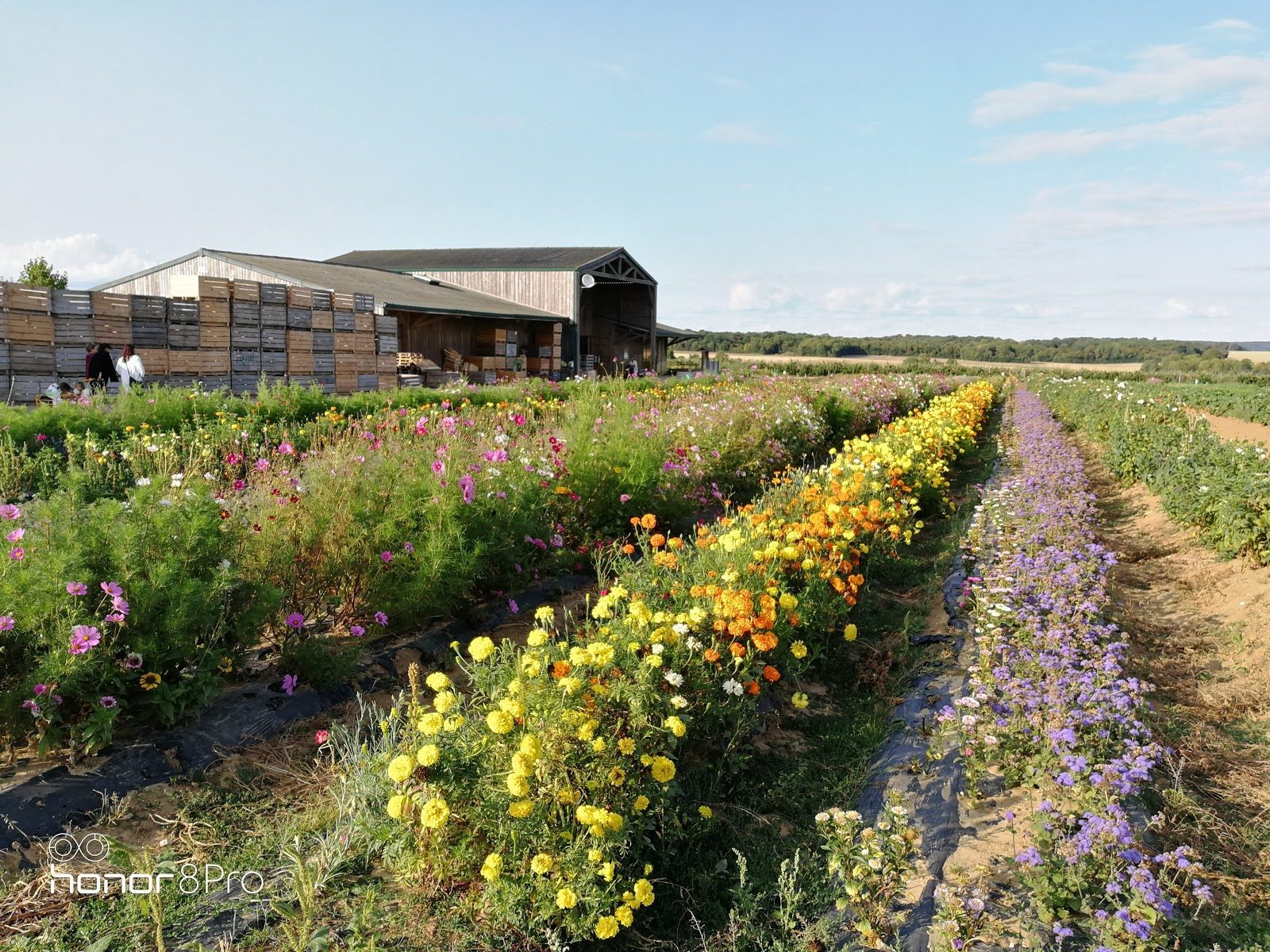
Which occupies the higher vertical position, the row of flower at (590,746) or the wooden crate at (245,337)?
the wooden crate at (245,337)

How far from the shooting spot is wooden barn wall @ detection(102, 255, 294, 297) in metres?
21.6

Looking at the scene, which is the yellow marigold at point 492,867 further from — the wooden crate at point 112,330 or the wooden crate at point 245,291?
the wooden crate at point 245,291

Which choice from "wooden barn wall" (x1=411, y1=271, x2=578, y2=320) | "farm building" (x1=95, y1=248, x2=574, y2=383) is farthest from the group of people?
"wooden barn wall" (x1=411, y1=271, x2=578, y2=320)

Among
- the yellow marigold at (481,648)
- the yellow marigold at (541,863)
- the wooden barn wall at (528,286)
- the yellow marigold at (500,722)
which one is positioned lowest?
the yellow marigold at (541,863)

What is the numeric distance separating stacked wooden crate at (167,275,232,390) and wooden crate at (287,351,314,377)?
4.46 ft

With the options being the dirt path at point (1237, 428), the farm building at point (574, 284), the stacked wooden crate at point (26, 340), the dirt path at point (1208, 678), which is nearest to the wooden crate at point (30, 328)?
the stacked wooden crate at point (26, 340)

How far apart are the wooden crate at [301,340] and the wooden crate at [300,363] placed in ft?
0.22

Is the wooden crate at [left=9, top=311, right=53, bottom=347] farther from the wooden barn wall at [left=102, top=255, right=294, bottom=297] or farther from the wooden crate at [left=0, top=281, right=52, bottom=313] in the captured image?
the wooden barn wall at [left=102, top=255, right=294, bottom=297]

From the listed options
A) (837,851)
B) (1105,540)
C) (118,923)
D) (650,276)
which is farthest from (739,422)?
(650,276)

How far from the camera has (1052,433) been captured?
13.4 meters

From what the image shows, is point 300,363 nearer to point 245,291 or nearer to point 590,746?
point 245,291

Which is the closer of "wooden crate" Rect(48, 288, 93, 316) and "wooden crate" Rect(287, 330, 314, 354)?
"wooden crate" Rect(48, 288, 93, 316)

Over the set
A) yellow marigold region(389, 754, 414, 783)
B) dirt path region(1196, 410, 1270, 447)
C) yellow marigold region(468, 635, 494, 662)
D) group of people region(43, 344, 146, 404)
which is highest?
group of people region(43, 344, 146, 404)
